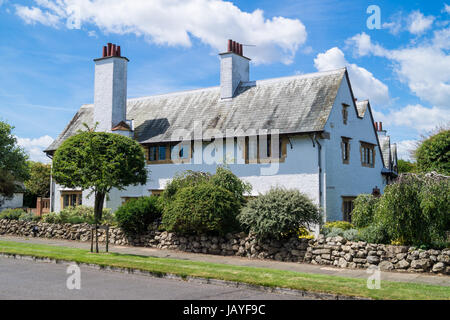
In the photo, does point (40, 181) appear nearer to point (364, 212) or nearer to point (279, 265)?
point (279, 265)

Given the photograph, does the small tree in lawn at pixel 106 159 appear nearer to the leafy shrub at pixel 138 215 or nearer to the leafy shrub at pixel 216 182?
the leafy shrub at pixel 138 215

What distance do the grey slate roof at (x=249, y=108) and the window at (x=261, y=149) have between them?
685 millimetres

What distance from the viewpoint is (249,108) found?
2625 cm

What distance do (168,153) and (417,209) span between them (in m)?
16.3

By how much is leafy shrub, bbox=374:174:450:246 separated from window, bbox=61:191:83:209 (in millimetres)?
21256

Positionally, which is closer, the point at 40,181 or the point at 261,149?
the point at 261,149

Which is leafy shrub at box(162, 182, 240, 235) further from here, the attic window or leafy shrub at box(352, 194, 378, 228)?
the attic window

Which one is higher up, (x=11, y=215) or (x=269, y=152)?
(x=269, y=152)

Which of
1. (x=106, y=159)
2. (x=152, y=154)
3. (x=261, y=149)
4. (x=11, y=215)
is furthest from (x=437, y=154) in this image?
(x=11, y=215)

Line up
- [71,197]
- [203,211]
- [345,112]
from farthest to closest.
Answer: [71,197], [345,112], [203,211]

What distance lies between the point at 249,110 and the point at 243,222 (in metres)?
10.2

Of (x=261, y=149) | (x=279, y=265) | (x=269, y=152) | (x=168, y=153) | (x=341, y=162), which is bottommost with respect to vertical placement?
(x=279, y=265)
